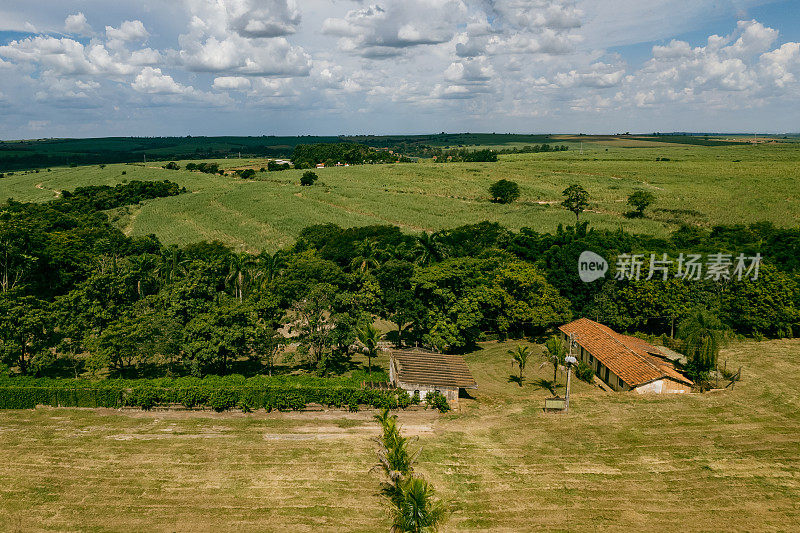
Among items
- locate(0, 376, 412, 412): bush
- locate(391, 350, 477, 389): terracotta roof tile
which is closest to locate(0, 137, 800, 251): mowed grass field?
locate(0, 376, 412, 412): bush

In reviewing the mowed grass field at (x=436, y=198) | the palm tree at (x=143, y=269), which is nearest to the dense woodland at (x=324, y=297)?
the palm tree at (x=143, y=269)

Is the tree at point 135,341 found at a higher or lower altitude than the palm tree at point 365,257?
lower

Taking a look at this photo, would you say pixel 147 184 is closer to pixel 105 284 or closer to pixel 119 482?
pixel 105 284

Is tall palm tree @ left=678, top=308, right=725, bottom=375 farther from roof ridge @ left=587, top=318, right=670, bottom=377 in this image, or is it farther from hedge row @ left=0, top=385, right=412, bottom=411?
hedge row @ left=0, top=385, right=412, bottom=411

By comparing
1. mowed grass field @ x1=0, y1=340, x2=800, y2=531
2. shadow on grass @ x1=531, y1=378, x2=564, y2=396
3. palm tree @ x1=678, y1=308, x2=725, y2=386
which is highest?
palm tree @ x1=678, y1=308, x2=725, y2=386

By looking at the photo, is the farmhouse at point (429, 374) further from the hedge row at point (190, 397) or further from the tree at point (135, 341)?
the tree at point (135, 341)
